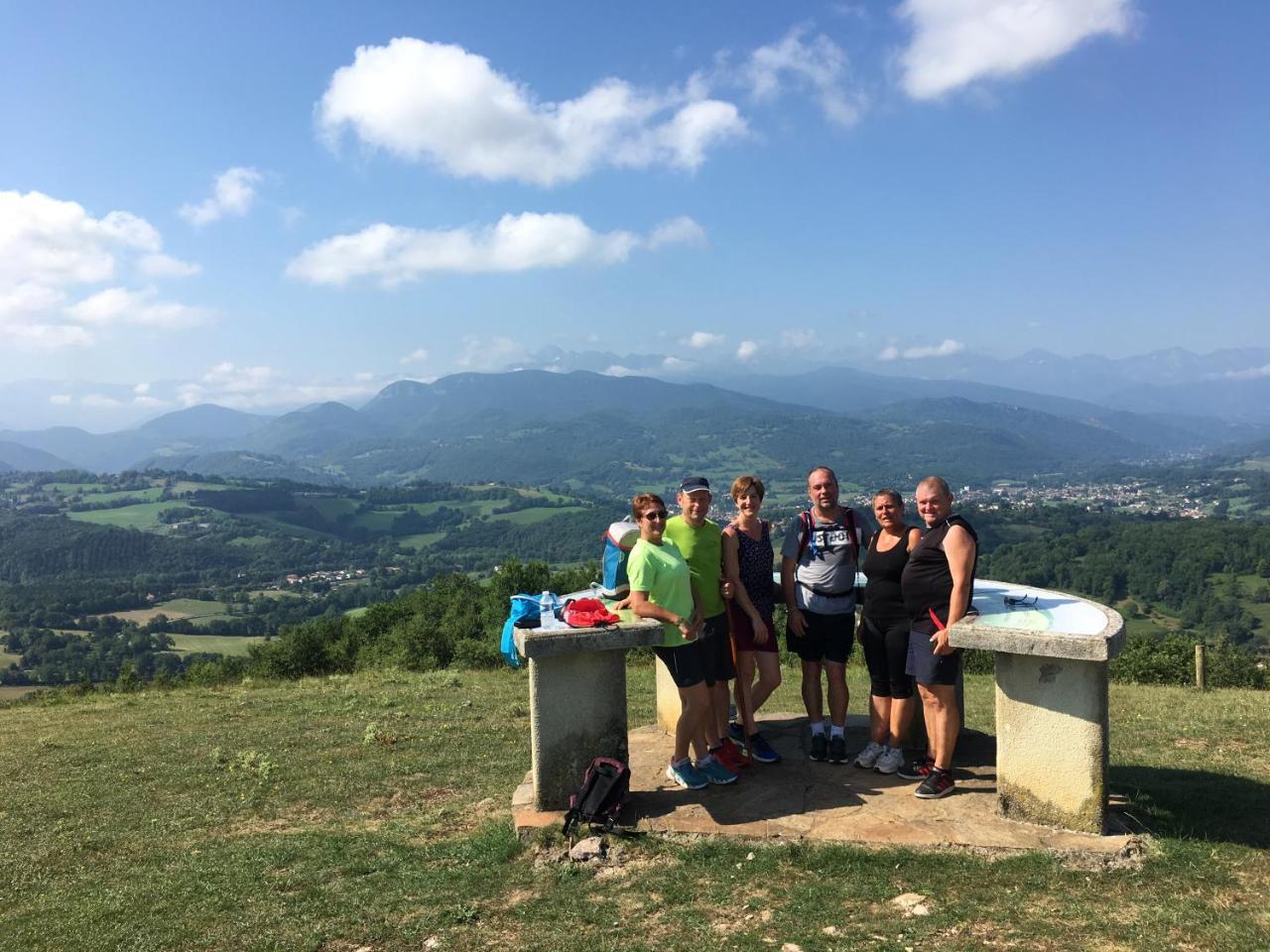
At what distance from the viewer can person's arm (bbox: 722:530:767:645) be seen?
6.27m

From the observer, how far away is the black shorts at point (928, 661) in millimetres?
5773

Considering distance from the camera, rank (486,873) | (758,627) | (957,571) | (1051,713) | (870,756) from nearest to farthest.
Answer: (486,873) < (1051,713) < (957,571) < (758,627) < (870,756)

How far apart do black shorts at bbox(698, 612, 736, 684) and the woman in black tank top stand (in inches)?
44.2

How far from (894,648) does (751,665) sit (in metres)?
1.27

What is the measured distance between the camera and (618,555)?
6.44 metres

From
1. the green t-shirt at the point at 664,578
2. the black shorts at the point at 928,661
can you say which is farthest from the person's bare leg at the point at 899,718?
the green t-shirt at the point at 664,578

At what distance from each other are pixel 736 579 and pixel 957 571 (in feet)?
5.54

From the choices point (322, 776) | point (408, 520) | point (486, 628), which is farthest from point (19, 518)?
point (322, 776)

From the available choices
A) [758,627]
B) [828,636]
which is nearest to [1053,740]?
[828,636]

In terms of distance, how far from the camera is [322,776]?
26.5ft

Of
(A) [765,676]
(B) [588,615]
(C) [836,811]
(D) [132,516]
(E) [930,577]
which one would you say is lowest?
(D) [132,516]

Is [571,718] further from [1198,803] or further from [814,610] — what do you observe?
[1198,803]

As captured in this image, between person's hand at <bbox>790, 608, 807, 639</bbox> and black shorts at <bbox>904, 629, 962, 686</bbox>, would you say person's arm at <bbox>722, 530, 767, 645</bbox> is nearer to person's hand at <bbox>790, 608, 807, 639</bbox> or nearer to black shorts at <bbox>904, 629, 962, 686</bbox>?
person's hand at <bbox>790, 608, 807, 639</bbox>

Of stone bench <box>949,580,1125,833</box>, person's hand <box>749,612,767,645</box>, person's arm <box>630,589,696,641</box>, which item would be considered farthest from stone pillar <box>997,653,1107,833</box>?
person's arm <box>630,589,696,641</box>
